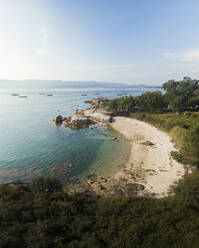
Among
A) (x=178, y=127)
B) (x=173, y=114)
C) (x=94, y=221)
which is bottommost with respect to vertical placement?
(x=94, y=221)

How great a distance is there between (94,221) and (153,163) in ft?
73.3

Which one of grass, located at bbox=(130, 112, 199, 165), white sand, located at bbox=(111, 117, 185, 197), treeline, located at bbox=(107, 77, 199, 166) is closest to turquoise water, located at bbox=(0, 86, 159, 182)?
white sand, located at bbox=(111, 117, 185, 197)

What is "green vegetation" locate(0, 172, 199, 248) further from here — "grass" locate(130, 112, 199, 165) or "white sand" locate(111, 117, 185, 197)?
"grass" locate(130, 112, 199, 165)

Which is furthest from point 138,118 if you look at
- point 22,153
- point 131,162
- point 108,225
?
point 108,225

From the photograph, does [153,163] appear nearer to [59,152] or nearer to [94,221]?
[94,221]

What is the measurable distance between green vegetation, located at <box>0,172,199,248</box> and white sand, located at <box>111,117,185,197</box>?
9.49 meters

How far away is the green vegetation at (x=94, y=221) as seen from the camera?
29.1ft

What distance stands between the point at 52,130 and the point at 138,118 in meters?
40.4

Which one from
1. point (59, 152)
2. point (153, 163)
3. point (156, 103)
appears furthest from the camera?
point (156, 103)

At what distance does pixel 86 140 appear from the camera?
45.7 meters

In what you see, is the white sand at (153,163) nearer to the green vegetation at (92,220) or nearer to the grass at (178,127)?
the grass at (178,127)

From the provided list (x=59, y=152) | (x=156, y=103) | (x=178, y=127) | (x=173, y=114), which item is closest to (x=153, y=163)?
(x=178, y=127)

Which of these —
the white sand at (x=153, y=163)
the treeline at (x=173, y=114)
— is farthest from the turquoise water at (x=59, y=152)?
the treeline at (x=173, y=114)

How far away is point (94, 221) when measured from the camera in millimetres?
11195
